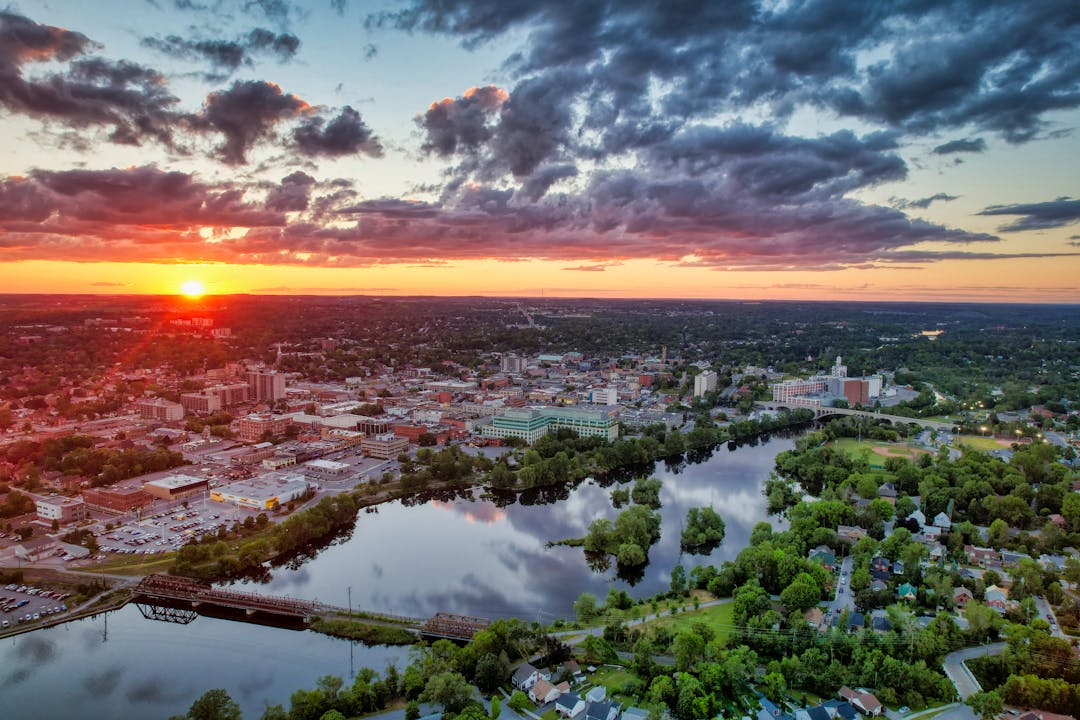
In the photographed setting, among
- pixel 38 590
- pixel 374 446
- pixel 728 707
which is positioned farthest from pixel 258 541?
pixel 728 707

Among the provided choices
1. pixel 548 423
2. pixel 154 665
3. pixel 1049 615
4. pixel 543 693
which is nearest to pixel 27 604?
pixel 154 665

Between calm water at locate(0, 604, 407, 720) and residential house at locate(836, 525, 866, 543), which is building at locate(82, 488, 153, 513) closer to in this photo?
calm water at locate(0, 604, 407, 720)

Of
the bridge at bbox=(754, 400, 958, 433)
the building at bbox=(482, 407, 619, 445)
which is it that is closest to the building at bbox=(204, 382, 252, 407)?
the building at bbox=(482, 407, 619, 445)

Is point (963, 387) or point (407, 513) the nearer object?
point (407, 513)

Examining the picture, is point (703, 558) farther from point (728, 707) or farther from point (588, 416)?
point (588, 416)

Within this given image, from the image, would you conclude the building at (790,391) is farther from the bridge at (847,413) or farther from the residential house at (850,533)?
the residential house at (850,533)

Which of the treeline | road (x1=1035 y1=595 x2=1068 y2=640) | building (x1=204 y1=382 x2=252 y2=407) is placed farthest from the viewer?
building (x1=204 y1=382 x2=252 y2=407)

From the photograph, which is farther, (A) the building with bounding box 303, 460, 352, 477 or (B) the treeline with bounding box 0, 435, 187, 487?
(A) the building with bounding box 303, 460, 352, 477
